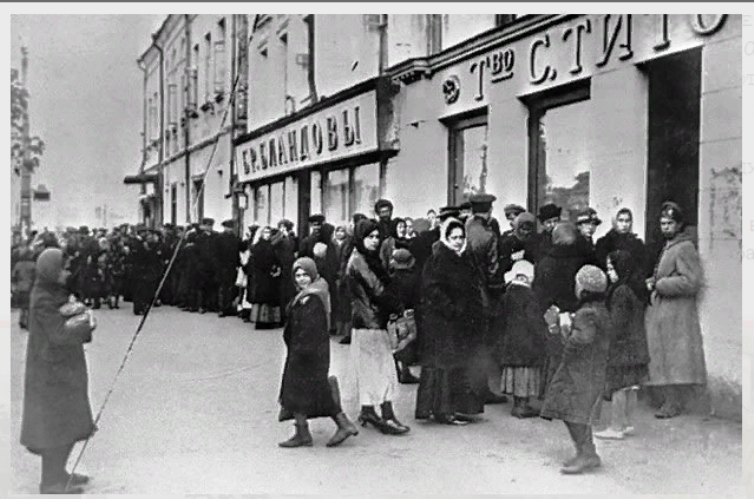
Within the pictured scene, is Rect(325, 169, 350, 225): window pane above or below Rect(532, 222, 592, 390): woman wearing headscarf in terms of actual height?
above

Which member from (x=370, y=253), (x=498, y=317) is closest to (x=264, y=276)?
(x=370, y=253)

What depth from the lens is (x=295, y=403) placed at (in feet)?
15.7

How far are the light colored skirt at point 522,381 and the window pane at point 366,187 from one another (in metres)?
1.11

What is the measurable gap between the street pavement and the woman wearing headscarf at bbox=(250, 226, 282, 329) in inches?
3.4

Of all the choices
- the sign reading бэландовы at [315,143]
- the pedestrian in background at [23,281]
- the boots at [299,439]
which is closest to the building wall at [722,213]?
the sign reading бэландовы at [315,143]

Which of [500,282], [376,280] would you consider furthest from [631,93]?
[376,280]

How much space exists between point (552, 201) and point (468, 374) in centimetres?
102

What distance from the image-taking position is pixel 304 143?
17.1ft

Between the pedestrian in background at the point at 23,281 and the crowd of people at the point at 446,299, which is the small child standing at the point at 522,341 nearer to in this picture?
the crowd of people at the point at 446,299

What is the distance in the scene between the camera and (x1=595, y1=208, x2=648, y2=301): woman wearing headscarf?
4832 mm

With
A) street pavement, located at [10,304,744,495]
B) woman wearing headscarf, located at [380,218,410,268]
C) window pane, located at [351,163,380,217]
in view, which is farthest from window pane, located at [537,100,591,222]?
street pavement, located at [10,304,744,495]

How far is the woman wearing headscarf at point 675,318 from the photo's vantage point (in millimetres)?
4766

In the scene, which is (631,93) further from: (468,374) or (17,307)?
(17,307)

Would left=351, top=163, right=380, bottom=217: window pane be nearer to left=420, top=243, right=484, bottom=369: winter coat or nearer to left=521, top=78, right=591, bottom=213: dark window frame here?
left=420, top=243, right=484, bottom=369: winter coat
